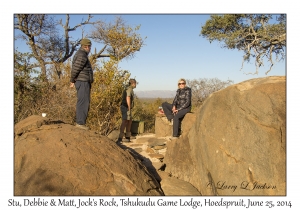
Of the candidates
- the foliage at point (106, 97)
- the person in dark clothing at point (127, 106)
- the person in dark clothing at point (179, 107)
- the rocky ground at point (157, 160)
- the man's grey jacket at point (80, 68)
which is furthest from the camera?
the foliage at point (106, 97)

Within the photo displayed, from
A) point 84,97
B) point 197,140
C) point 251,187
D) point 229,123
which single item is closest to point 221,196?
point 251,187

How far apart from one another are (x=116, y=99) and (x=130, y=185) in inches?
261

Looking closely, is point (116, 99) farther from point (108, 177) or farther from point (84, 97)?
point (108, 177)

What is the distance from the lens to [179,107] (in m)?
6.88

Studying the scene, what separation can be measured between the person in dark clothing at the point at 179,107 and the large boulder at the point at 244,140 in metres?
1.99

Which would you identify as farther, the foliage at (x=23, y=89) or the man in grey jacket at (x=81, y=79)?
the foliage at (x=23, y=89)

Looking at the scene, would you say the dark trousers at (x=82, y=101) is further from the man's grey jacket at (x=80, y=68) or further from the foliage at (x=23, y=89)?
the foliage at (x=23, y=89)

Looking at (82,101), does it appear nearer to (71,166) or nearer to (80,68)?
(80,68)

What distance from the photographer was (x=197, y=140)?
4.76 metres

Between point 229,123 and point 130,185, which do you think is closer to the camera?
point 130,185

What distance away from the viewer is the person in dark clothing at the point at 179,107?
21.9 feet

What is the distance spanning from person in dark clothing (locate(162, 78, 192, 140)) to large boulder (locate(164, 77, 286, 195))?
78.5 inches

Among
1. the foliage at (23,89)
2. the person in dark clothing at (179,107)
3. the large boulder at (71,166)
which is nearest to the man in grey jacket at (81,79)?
the large boulder at (71,166)

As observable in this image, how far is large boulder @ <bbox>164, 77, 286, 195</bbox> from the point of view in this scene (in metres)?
3.29
